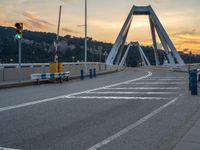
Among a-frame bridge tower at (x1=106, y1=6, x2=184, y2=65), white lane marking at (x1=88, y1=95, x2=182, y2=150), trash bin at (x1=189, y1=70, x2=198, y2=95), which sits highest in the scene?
a-frame bridge tower at (x1=106, y1=6, x2=184, y2=65)

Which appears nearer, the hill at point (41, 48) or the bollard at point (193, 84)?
the bollard at point (193, 84)

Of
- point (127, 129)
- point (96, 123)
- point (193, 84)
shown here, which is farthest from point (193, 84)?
point (127, 129)

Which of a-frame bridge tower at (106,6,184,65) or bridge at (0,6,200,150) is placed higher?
a-frame bridge tower at (106,6,184,65)

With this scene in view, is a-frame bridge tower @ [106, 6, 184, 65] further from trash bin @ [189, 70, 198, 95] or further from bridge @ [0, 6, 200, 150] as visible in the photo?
bridge @ [0, 6, 200, 150]

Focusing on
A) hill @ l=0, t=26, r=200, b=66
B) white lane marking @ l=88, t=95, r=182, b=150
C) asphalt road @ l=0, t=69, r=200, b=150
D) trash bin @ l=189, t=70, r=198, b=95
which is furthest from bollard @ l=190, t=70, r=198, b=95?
hill @ l=0, t=26, r=200, b=66

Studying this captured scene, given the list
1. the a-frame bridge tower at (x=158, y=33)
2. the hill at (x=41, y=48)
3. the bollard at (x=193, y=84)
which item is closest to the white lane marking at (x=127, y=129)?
the bollard at (x=193, y=84)

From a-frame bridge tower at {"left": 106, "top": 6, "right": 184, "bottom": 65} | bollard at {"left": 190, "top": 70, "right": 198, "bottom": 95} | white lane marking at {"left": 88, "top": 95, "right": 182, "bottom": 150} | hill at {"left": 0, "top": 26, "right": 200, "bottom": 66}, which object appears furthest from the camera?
a-frame bridge tower at {"left": 106, "top": 6, "right": 184, "bottom": 65}

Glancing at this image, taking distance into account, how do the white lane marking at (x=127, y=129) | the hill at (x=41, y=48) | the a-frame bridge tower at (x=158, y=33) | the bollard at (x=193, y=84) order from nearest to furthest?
the white lane marking at (x=127, y=129) → the bollard at (x=193, y=84) → the hill at (x=41, y=48) → the a-frame bridge tower at (x=158, y=33)

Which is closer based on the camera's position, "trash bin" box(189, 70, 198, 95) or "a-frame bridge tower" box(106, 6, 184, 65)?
"trash bin" box(189, 70, 198, 95)

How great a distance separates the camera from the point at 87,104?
13.8 metres

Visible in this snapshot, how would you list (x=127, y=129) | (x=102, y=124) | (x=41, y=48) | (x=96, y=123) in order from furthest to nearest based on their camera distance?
1. (x=41, y=48)
2. (x=96, y=123)
3. (x=102, y=124)
4. (x=127, y=129)

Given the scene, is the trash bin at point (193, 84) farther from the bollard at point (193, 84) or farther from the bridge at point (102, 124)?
the bridge at point (102, 124)

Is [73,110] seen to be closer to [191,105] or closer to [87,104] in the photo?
[87,104]

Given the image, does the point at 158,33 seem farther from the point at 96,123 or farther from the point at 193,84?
the point at 96,123
